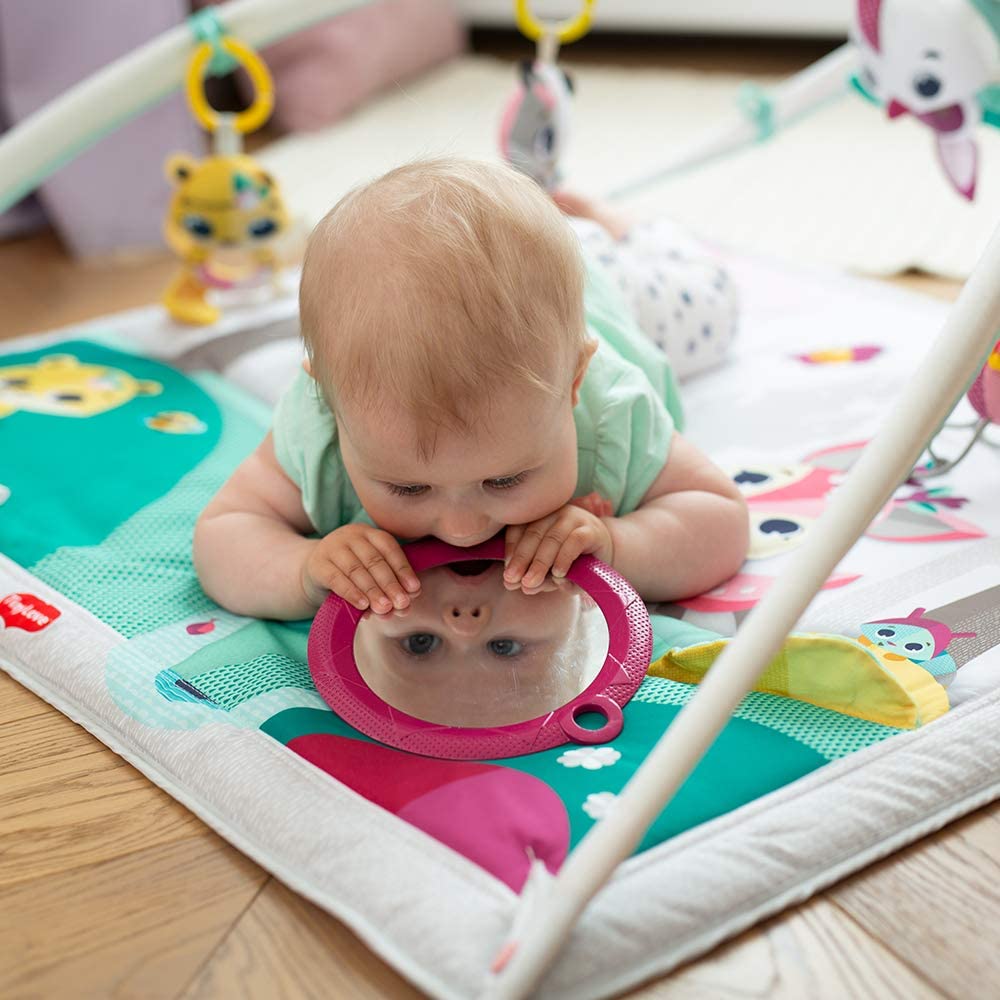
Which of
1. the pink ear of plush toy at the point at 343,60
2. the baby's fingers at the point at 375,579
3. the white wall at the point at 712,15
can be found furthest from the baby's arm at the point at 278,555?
the white wall at the point at 712,15

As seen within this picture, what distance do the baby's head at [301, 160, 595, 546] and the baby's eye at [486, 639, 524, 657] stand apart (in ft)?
0.23

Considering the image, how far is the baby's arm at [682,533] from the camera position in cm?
79

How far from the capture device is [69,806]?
682 millimetres

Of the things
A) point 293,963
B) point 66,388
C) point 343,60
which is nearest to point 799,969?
point 293,963

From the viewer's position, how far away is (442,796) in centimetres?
64

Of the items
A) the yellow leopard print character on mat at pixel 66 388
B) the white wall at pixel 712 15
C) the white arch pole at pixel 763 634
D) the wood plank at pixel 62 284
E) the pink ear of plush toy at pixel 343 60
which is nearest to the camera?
the white arch pole at pixel 763 634

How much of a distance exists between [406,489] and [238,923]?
0.80 ft

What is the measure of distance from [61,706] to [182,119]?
3.81 ft

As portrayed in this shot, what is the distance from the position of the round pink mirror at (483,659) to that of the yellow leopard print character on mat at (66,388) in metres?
0.42

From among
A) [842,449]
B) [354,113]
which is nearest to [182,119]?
[354,113]

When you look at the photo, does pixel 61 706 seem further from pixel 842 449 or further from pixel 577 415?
pixel 842 449

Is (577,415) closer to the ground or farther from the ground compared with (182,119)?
farther from the ground

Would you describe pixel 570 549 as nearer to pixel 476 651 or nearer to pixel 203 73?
pixel 476 651

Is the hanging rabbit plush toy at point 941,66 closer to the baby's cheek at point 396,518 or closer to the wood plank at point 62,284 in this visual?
the baby's cheek at point 396,518
